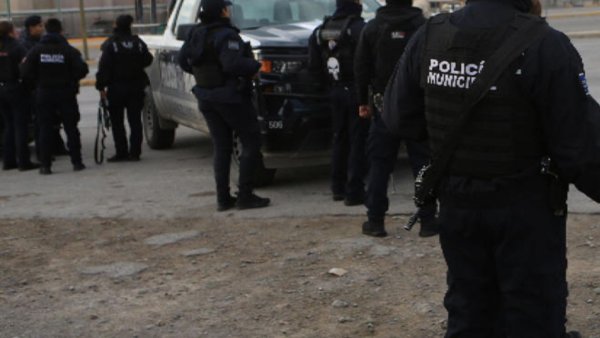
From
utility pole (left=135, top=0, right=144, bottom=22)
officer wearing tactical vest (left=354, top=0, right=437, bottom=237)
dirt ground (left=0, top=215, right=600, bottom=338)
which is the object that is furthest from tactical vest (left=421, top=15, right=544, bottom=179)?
utility pole (left=135, top=0, right=144, bottom=22)

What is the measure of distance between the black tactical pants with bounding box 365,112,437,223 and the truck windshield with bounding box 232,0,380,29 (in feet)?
9.71

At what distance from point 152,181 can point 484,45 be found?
7.12m

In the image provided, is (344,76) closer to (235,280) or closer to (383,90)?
(383,90)

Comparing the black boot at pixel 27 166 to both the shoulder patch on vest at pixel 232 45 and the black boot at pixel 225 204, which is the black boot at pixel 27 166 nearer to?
the black boot at pixel 225 204

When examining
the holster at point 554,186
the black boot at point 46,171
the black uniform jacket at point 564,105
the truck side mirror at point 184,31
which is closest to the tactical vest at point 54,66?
the black boot at point 46,171

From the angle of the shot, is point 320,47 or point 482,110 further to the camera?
point 320,47

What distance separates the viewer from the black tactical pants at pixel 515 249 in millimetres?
3711

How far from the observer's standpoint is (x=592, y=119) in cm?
362

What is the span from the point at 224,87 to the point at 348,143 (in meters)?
1.06

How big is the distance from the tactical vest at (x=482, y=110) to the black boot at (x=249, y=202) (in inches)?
194

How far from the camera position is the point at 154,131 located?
12.6 m

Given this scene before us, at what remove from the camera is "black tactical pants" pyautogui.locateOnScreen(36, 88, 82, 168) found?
11.1 meters

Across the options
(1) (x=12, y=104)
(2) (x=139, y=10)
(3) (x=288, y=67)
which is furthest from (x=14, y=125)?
(2) (x=139, y=10)

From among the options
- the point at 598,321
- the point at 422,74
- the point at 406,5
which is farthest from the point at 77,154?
the point at 422,74
